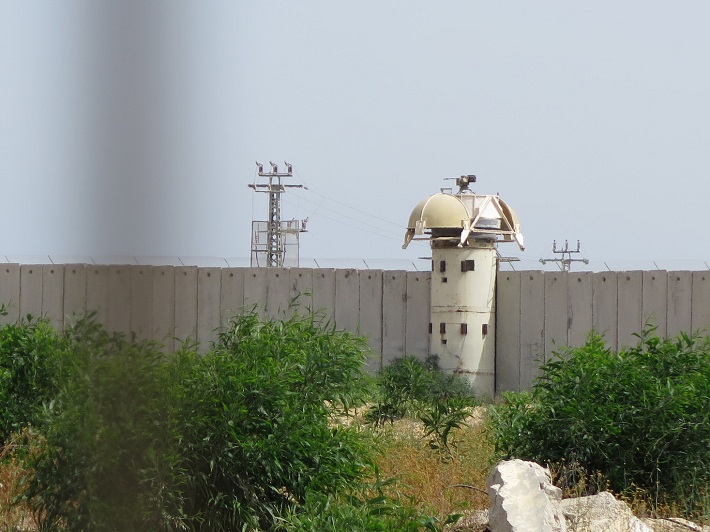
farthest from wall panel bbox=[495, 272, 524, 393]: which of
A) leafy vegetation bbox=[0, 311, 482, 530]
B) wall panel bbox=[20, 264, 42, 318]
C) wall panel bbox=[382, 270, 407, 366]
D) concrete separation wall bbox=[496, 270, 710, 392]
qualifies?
leafy vegetation bbox=[0, 311, 482, 530]

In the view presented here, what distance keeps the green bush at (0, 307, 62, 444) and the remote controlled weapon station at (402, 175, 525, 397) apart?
8.98 m

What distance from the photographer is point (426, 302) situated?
1792 centimetres

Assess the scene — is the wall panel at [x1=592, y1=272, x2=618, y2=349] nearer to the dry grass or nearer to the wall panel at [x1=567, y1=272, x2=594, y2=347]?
the wall panel at [x1=567, y1=272, x2=594, y2=347]

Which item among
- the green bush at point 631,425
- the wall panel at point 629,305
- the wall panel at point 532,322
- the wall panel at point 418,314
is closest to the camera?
the green bush at point 631,425

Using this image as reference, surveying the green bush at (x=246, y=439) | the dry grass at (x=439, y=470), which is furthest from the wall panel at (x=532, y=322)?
the green bush at (x=246, y=439)

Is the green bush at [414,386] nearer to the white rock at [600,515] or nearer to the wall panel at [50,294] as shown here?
the white rock at [600,515]

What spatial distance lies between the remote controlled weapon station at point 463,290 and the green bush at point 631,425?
9056mm

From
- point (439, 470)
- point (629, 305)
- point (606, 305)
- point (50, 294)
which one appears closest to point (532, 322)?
point (606, 305)

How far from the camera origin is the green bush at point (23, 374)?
894cm

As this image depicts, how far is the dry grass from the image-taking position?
7.71 metres

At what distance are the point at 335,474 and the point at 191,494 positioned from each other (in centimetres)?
102

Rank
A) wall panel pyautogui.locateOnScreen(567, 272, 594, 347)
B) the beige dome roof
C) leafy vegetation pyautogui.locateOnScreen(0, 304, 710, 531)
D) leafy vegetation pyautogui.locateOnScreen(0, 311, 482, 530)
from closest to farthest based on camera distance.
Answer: leafy vegetation pyautogui.locateOnScreen(0, 311, 482, 530)
leafy vegetation pyautogui.locateOnScreen(0, 304, 710, 531)
wall panel pyautogui.locateOnScreen(567, 272, 594, 347)
the beige dome roof

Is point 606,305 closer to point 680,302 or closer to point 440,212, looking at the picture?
point 680,302

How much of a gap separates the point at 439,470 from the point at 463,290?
873cm
